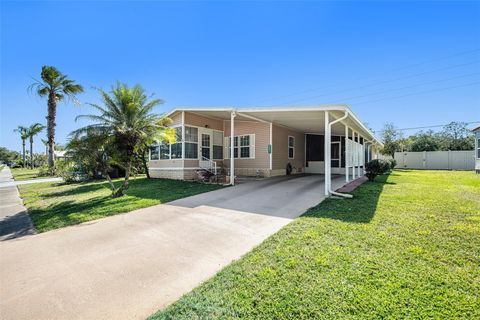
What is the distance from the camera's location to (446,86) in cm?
2659

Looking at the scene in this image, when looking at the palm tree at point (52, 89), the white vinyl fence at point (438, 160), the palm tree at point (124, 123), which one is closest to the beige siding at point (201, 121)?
the palm tree at point (124, 123)

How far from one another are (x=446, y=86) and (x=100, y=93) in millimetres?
34886

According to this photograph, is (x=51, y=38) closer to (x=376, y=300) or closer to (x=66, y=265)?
(x=66, y=265)

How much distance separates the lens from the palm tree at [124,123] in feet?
29.2

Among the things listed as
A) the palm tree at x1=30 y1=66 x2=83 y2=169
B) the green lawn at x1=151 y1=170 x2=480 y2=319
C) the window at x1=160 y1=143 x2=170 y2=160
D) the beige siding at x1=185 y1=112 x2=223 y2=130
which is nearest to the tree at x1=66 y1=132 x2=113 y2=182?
the beige siding at x1=185 y1=112 x2=223 y2=130

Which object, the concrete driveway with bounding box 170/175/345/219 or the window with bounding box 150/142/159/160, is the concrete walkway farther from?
the window with bounding box 150/142/159/160

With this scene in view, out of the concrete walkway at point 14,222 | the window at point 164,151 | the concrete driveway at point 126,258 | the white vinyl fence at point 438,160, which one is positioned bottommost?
the concrete walkway at point 14,222

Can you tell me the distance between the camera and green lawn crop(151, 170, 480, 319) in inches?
94.0

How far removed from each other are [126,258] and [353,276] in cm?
351

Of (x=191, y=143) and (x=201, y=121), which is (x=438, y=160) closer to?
(x=201, y=121)

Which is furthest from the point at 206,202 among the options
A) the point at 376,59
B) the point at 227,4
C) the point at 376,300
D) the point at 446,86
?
the point at 446,86

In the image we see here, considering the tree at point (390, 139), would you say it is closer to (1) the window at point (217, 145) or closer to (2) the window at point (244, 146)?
(2) the window at point (244, 146)

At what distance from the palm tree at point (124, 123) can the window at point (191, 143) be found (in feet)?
10.8

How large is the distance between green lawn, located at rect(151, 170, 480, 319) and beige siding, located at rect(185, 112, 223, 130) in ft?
32.3
